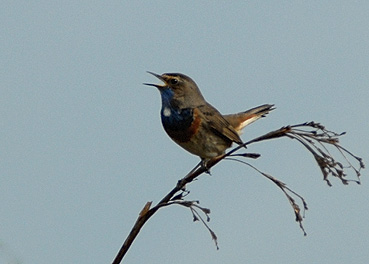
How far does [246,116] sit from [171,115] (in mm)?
1699

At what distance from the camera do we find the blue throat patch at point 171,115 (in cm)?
817

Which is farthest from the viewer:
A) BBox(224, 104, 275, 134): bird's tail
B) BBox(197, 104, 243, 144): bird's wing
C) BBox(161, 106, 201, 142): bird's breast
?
BBox(224, 104, 275, 134): bird's tail

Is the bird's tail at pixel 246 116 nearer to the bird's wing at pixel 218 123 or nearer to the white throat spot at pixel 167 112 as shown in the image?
the bird's wing at pixel 218 123

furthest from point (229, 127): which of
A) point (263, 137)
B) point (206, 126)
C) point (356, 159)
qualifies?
point (263, 137)

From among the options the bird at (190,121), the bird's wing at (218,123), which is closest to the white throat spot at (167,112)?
the bird at (190,121)

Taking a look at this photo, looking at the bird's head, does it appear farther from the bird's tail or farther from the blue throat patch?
the bird's tail

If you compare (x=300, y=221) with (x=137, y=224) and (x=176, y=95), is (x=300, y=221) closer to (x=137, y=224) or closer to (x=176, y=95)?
(x=137, y=224)

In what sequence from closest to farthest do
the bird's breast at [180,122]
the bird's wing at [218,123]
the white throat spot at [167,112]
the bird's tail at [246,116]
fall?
1. the bird's breast at [180,122]
2. the white throat spot at [167,112]
3. the bird's wing at [218,123]
4. the bird's tail at [246,116]

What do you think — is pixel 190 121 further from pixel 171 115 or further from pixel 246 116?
pixel 246 116

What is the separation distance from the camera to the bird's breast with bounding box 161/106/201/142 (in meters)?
8.11

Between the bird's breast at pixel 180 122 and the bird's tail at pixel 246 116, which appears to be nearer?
the bird's breast at pixel 180 122

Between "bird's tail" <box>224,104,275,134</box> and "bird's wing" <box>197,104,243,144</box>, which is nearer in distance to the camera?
"bird's wing" <box>197,104,243,144</box>

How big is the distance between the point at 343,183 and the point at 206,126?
5.11m

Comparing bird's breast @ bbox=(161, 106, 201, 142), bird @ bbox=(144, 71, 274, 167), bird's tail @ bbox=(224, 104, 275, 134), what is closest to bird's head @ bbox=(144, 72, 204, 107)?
bird @ bbox=(144, 71, 274, 167)
